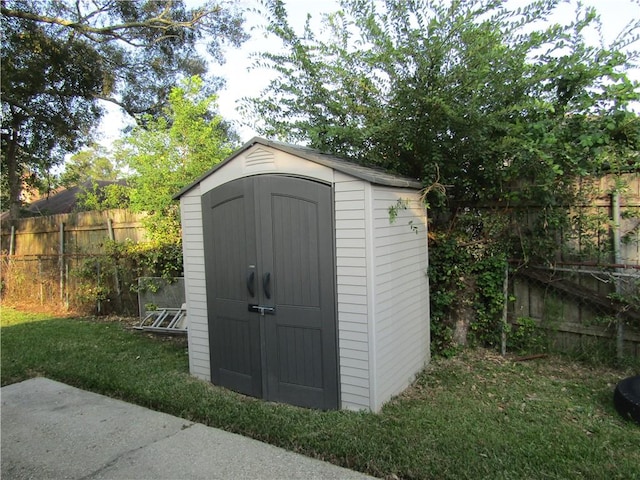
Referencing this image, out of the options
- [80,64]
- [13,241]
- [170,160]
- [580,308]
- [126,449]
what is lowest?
[126,449]

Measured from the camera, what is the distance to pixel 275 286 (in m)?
3.69

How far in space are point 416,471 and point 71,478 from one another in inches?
84.8

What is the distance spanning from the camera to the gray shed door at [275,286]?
11.5ft

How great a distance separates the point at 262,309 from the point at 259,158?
51.5 inches

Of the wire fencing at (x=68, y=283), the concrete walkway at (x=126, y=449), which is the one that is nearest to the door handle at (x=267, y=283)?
the concrete walkway at (x=126, y=449)

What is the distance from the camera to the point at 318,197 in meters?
3.47

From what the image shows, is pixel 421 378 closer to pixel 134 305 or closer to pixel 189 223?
pixel 189 223

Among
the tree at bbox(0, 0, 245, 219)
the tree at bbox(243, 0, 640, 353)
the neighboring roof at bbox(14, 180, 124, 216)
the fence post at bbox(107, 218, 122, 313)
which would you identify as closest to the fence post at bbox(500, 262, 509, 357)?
the tree at bbox(243, 0, 640, 353)

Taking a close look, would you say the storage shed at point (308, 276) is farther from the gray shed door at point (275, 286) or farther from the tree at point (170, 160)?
the tree at point (170, 160)

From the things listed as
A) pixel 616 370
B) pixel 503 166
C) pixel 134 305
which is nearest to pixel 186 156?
pixel 134 305

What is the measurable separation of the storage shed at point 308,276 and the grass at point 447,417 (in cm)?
24

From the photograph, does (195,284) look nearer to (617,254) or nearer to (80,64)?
(617,254)

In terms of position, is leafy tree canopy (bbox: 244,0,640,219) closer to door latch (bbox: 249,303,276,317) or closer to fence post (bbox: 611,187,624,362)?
fence post (bbox: 611,187,624,362)

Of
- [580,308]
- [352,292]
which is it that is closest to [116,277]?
[352,292]
